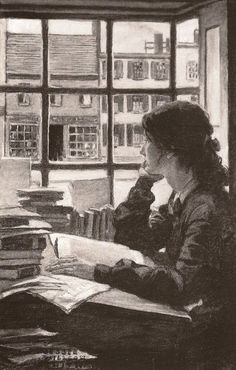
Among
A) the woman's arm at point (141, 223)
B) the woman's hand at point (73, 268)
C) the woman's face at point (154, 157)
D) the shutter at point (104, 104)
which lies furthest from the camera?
the shutter at point (104, 104)

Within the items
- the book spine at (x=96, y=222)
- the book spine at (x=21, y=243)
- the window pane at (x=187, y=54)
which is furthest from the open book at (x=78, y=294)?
the window pane at (x=187, y=54)

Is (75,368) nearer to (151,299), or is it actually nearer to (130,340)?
(130,340)

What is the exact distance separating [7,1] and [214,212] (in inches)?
44.9

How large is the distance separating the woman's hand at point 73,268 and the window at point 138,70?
0.78 m

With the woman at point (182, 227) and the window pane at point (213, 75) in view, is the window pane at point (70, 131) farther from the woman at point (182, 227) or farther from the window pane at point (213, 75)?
the window pane at point (213, 75)

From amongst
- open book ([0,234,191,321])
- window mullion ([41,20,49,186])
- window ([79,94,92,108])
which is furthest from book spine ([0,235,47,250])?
window ([79,94,92,108])

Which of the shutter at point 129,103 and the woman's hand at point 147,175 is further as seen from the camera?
the shutter at point 129,103

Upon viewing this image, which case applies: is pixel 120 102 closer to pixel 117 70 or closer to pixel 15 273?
pixel 117 70

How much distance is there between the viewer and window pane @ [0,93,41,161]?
2.28 meters

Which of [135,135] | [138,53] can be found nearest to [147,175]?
[135,135]

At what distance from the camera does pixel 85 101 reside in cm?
236

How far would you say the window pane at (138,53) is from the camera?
2.34 m

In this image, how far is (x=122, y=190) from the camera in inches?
92.7

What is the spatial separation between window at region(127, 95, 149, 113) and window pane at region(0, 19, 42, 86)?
37 cm
